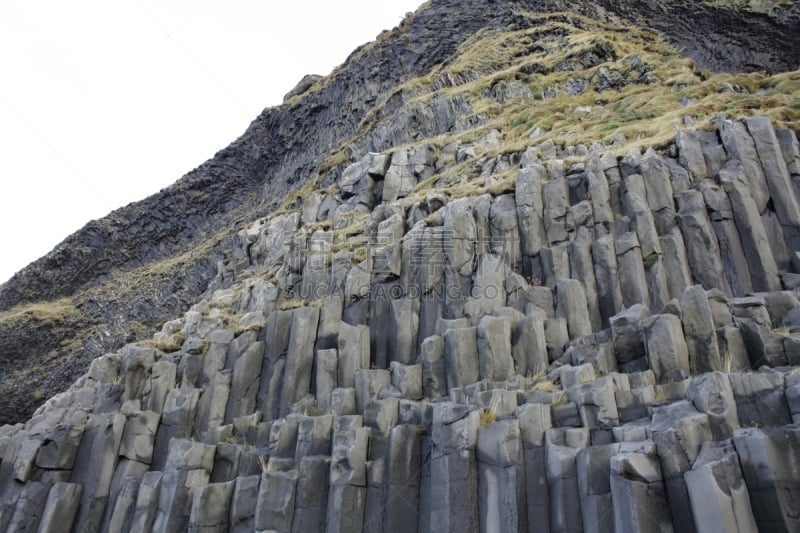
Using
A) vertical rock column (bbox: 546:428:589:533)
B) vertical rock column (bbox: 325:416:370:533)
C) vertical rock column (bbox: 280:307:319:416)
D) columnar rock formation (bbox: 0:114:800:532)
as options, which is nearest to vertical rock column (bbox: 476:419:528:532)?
columnar rock formation (bbox: 0:114:800:532)

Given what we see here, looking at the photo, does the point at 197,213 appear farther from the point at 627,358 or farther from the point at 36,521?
the point at 627,358

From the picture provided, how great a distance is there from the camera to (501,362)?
14.2m

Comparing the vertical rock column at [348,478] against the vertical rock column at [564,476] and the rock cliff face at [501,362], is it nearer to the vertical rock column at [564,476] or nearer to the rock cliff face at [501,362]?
the rock cliff face at [501,362]

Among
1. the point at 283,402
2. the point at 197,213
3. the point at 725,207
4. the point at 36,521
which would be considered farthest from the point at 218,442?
the point at 197,213

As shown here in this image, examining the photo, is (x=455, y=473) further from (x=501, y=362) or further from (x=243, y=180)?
(x=243, y=180)

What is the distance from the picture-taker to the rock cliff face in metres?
9.88

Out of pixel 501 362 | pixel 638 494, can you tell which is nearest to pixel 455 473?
pixel 638 494

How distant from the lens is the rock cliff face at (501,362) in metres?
9.88

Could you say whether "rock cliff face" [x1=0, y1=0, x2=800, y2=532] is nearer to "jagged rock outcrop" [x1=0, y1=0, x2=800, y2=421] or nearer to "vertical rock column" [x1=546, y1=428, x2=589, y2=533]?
"vertical rock column" [x1=546, y1=428, x2=589, y2=533]

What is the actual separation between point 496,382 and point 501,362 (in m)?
0.76

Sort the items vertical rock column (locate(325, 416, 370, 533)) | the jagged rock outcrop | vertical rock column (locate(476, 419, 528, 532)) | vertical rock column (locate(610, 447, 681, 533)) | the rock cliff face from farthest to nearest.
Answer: the jagged rock outcrop
vertical rock column (locate(325, 416, 370, 533))
vertical rock column (locate(476, 419, 528, 532))
the rock cliff face
vertical rock column (locate(610, 447, 681, 533))

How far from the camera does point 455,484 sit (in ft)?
35.9

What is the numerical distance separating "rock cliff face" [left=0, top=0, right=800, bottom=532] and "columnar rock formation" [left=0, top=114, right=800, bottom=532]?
0.15 feet

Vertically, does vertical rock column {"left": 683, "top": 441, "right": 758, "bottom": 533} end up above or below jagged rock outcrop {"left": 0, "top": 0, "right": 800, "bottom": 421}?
above
